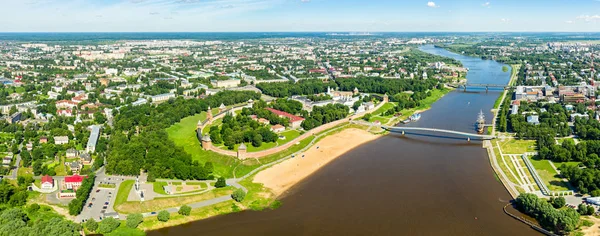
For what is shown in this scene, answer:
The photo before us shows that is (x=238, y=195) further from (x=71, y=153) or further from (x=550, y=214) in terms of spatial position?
(x=71, y=153)

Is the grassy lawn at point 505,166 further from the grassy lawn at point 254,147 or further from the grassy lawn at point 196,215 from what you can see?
the grassy lawn at point 196,215

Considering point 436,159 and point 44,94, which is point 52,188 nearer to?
point 436,159

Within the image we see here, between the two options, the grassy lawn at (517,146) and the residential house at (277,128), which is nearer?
the grassy lawn at (517,146)

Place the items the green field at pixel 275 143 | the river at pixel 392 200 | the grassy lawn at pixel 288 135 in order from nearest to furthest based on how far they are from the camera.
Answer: the river at pixel 392 200, the green field at pixel 275 143, the grassy lawn at pixel 288 135

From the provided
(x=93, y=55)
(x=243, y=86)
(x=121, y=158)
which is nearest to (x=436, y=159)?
(x=121, y=158)

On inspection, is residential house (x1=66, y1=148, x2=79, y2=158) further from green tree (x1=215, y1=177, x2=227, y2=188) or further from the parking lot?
green tree (x1=215, y1=177, x2=227, y2=188)

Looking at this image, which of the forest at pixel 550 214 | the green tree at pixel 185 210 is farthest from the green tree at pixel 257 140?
the forest at pixel 550 214

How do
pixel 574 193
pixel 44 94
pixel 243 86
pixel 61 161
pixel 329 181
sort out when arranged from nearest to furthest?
pixel 574 193 < pixel 329 181 < pixel 61 161 < pixel 44 94 < pixel 243 86
